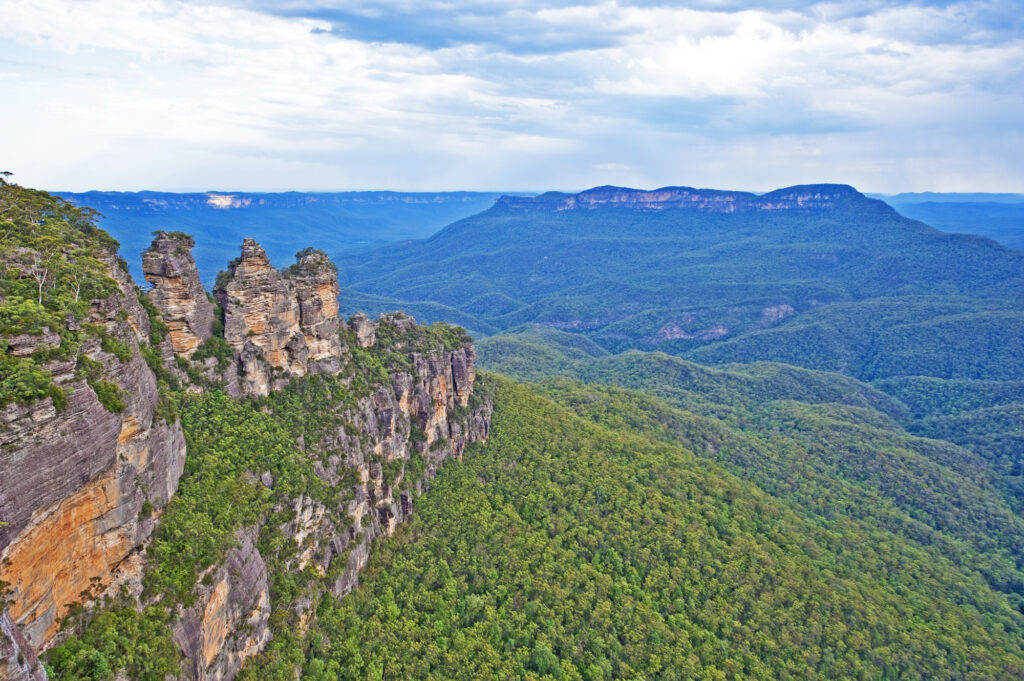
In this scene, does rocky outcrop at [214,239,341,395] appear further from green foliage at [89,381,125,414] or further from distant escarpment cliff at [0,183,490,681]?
green foliage at [89,381,125,414]

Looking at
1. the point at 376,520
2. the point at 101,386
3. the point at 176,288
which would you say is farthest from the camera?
the point at 376,520

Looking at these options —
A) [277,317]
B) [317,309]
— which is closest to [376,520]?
[317,309]

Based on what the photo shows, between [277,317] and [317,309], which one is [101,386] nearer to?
[277,317]

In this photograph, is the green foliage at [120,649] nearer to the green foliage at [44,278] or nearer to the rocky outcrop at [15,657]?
the rocky outcrop at [15,657]

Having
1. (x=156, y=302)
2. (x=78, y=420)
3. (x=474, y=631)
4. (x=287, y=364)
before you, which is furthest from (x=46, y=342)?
(x=474, y=631)

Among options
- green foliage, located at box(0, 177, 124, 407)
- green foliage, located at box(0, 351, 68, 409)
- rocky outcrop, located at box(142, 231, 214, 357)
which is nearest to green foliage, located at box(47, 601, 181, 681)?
green foliage, located at box(0, 351, 68, 409)

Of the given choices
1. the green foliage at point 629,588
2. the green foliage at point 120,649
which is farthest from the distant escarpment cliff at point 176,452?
the green foliage at point 629,588

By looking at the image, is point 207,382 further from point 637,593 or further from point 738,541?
point 738,541
